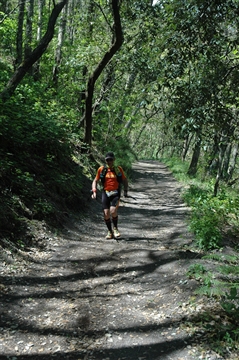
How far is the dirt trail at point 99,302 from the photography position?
12.5ft

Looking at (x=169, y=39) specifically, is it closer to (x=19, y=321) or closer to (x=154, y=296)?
(x=154, y=296)

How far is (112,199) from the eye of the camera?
8070mm

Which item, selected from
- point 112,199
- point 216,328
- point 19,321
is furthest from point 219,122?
point 19,321

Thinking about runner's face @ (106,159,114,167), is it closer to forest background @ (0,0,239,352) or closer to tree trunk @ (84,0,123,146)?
forest background @ (0,0,239,352)

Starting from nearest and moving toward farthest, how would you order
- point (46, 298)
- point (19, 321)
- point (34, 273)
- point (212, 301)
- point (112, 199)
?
point (19, 321) → point (212, 301) → point (46, 298) → point (34, 273) → point (112, 199)

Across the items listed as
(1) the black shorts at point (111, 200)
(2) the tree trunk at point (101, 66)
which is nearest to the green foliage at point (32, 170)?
(1) the black shorts at point (111, 200)

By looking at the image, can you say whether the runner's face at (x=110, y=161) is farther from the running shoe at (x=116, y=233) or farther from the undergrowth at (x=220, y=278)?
the undergrowth at (x=220, y=278)

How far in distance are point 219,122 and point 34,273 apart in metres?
5.42

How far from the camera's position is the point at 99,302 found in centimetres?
497

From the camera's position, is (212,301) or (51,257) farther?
(51,257)

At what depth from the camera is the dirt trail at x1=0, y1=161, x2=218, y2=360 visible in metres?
3.80

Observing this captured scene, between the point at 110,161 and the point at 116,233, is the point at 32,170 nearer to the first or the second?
the point at 110,161

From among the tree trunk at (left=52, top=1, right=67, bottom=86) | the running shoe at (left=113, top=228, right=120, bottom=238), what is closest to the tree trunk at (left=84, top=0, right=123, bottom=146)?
the tree trunk at (left=52, top=1, right=67, bottom=86)

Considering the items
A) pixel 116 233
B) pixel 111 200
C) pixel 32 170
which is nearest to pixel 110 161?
pixel 111 200
